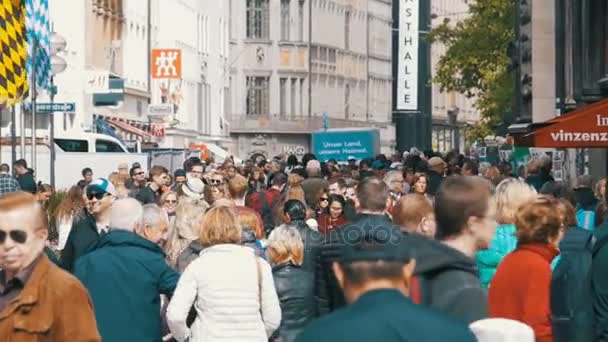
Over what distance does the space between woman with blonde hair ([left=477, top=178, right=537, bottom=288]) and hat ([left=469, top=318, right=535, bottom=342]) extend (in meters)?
5.73

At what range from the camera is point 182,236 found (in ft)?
51.3

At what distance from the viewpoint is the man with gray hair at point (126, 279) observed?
40.0ft

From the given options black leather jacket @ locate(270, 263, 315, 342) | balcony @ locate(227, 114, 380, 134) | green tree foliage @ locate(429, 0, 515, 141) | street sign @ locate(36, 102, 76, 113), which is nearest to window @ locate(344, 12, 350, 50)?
balcony @ locate(227, 114, 380, 134)

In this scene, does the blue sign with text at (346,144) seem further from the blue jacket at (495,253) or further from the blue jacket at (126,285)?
the blue jacket at (126,285)

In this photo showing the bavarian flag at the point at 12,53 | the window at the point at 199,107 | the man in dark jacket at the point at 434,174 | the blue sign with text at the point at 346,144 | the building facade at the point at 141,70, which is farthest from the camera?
the window at the point at 199,107

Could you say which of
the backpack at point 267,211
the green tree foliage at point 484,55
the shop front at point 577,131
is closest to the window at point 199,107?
the green tree foliage at point 484,55

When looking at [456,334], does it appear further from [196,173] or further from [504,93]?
[504,93]

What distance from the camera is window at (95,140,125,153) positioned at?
4794 centimetres

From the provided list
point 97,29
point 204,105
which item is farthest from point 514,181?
point 204,105

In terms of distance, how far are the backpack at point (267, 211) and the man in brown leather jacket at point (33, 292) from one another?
12.7 m

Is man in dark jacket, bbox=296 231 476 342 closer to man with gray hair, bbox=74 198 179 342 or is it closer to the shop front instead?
man with gray hair, bbox=74 198 179 342

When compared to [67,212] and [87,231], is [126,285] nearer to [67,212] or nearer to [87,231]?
[87,231]

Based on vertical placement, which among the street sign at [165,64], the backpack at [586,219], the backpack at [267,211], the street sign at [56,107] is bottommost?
the backpack at [267,211]

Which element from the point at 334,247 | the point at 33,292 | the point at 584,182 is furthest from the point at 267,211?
the point at 33,292
